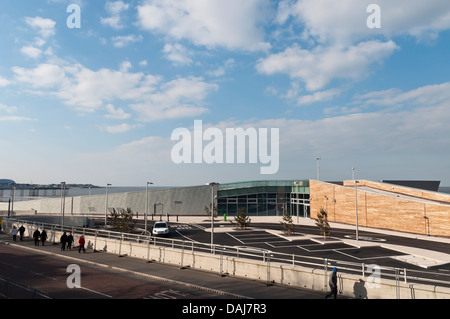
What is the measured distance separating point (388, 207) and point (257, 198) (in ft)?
84.5

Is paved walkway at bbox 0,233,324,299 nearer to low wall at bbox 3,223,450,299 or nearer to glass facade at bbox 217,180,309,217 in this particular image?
low wall at bbox 3,223,450,299

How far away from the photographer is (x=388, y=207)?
39344 millimetres

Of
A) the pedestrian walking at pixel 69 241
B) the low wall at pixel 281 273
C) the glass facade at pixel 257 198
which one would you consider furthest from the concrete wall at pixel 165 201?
the low wall at pixel 281 273

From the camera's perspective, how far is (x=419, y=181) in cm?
6222

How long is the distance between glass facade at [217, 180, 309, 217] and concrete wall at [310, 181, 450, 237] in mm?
6736

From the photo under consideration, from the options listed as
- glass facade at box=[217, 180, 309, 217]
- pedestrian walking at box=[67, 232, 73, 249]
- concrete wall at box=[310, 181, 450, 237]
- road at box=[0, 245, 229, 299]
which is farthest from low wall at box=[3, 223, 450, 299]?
glass facade at box=[217, 180, 309, 217]

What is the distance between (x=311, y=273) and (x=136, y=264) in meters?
10.9

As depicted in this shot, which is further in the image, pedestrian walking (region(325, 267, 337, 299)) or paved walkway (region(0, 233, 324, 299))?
paved walkway (region(0, 233, 324, 299))

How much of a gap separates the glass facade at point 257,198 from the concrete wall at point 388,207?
674 centimetres

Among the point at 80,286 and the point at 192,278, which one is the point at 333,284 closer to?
the point at 192,278

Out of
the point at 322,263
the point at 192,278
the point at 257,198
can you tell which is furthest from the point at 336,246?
the point at 257,198

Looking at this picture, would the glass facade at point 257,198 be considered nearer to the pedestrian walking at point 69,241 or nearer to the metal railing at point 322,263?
the metal railing at point 322,263

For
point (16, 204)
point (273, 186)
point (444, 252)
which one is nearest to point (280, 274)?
point (444, 252)

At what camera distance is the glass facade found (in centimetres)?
5984
